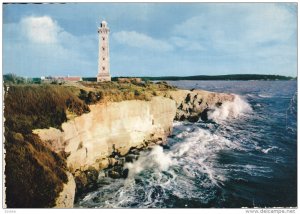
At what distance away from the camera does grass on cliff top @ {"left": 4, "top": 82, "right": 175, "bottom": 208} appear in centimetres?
1325

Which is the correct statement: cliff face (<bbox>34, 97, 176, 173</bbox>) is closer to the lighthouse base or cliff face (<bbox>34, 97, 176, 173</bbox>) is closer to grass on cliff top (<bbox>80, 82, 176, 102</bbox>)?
grass on cliff top (<bbox>80, 82, 176, 102</bbox>)

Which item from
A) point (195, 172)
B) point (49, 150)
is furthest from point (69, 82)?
point (195, 172)

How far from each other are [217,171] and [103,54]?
9.97 meters

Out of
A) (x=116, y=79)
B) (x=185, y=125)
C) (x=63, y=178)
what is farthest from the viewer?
(x=185, y=125)

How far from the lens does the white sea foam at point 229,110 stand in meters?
33.6

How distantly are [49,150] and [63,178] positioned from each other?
160 centimetres

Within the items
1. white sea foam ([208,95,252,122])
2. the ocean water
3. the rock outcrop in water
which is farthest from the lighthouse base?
white sea foam ([208,95,252,122])

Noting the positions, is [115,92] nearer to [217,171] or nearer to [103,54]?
[103,54]

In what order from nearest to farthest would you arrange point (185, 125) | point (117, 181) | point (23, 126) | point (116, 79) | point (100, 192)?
point (23, 126) → point (100, 192) → point (117, 181) → point (116, 79) → point (185, 125)

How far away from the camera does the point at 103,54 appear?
68.1ft

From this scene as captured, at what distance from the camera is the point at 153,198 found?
15.6 metres

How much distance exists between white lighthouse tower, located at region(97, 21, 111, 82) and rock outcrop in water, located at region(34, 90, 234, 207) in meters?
3.23

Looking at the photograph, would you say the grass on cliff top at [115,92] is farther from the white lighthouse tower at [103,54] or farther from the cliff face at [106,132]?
the white lighthouse tower at [103,54]

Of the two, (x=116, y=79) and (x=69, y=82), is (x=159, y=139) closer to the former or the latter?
(x=116, y=79)
